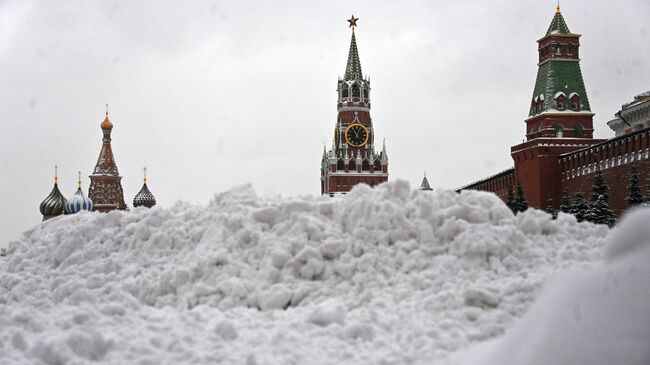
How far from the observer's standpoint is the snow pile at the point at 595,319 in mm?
6223

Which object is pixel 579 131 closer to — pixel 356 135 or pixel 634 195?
pixel 634 195

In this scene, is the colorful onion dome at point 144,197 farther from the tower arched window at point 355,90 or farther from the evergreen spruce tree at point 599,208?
the evergreen spruce tree at point 599,208

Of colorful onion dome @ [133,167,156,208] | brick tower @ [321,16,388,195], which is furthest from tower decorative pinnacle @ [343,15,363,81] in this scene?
colorful onion dome @ [133,167,156,208]

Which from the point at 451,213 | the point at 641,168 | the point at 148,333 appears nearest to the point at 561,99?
the point at 641,168

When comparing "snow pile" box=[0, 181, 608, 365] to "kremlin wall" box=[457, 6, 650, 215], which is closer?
"snow pile" box=[0, 181, 608, 365]

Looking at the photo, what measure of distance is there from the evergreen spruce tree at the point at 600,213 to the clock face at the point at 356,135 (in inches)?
1699

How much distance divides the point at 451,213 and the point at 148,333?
12.0 feet

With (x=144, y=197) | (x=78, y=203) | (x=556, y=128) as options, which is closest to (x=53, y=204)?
(x=78, y=203)

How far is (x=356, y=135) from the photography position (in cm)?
7669

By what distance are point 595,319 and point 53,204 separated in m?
66.6

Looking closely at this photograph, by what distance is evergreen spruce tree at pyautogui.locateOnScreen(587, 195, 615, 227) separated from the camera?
106 feet

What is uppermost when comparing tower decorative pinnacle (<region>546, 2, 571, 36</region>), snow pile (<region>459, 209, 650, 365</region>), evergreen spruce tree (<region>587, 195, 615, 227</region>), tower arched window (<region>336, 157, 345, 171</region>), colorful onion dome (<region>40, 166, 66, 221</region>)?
tower decorative pinnacle (<region>546, 2, 571, 36</region>)

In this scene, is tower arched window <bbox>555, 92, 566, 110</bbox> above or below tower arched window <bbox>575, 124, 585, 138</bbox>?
above

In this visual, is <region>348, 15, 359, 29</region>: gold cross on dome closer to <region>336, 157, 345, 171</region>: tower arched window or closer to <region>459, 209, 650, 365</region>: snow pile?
<region>336, 157, 345, 171</region>: tower arched window
